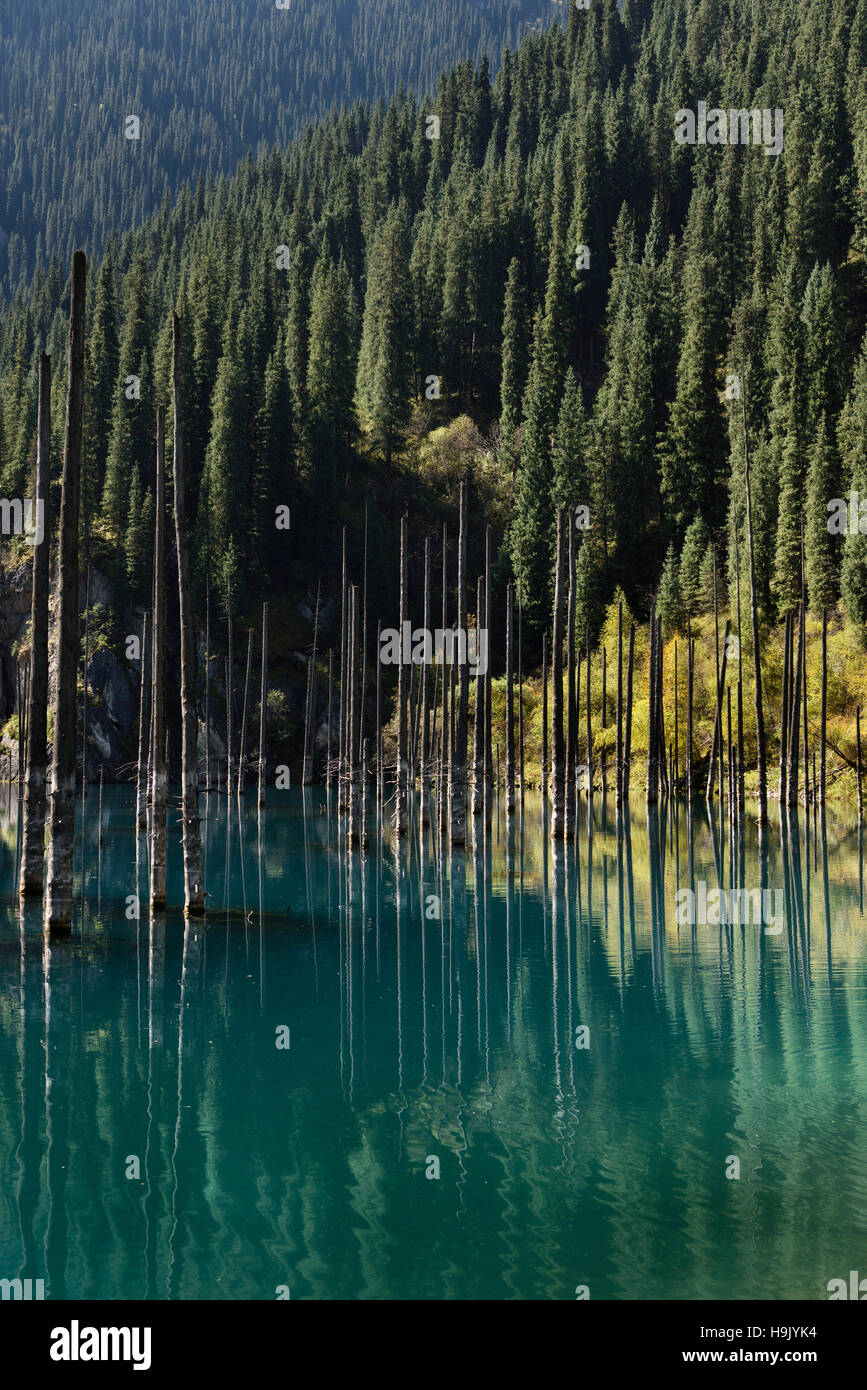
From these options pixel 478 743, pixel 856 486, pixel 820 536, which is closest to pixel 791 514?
pixel 820 536

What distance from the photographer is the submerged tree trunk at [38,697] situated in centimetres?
2417

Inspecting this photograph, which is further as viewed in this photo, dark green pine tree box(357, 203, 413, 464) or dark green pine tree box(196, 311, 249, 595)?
dark green pine tree box(357, 203, 413, 464)

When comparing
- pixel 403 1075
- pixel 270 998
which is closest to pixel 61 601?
pixel 270 998

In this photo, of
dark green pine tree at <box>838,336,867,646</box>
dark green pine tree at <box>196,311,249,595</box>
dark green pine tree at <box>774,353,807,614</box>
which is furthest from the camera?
dark green pine tree at <box>196,311,249,595</box>

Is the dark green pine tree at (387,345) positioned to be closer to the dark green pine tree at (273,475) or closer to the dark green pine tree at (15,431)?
the dark green pine tree at (273,475)

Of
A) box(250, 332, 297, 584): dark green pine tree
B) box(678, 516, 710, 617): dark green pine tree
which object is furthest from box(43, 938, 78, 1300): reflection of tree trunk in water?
box(250, 332, 297, 584): dark green pine tree

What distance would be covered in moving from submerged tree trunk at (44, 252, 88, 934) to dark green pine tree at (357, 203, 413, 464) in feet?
303

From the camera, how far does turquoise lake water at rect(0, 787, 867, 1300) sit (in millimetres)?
8766

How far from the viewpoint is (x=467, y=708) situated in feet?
176

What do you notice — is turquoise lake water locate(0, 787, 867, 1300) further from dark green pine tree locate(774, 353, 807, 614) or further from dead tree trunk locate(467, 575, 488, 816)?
dark green pine tree locate(774, 353, 807, 614)

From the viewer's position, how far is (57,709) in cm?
2048

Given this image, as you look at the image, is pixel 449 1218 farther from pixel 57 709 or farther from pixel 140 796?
pixel 140 796

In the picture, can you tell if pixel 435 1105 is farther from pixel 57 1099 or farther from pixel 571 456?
pixel 571 456

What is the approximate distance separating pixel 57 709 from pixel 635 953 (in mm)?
11101
